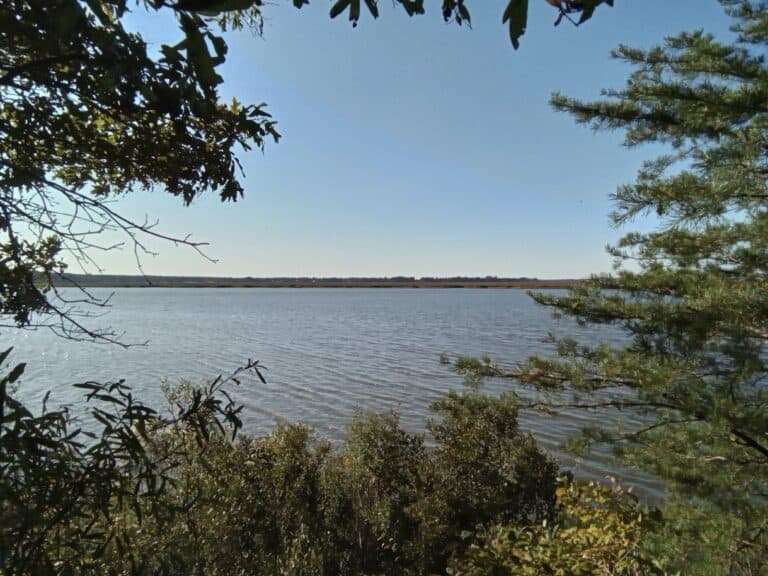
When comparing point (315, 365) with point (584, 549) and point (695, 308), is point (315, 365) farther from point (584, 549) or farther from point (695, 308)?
point (584, 549)

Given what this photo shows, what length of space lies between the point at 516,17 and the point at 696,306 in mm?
4311

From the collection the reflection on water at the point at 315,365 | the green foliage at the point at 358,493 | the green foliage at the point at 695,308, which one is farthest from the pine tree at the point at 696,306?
the reflection on water at the point at 315,365

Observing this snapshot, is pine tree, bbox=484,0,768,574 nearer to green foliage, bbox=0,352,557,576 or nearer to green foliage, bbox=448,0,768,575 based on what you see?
green foliage, bbox=448,0,768,575

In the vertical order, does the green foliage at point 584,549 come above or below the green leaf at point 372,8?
below

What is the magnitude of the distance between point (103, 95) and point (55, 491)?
1.40 meters

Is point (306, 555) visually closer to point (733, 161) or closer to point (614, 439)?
point (614, 439)

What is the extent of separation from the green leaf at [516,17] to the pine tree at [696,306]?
13.0 ft

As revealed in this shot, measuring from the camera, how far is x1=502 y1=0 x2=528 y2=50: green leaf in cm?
98

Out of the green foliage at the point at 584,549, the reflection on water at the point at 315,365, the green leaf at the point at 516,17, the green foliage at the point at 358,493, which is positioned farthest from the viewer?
the reflection on water at the point at 315,365

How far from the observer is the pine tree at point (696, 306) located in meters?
3.99

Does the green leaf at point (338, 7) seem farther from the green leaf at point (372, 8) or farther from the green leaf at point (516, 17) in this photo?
the green leaf at point (516, 17)

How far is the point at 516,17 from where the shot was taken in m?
0.99

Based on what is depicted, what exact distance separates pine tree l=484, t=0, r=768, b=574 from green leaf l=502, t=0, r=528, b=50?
13.0 feet

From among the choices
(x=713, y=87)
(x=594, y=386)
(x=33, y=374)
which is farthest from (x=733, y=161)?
(x=33, y=374)
